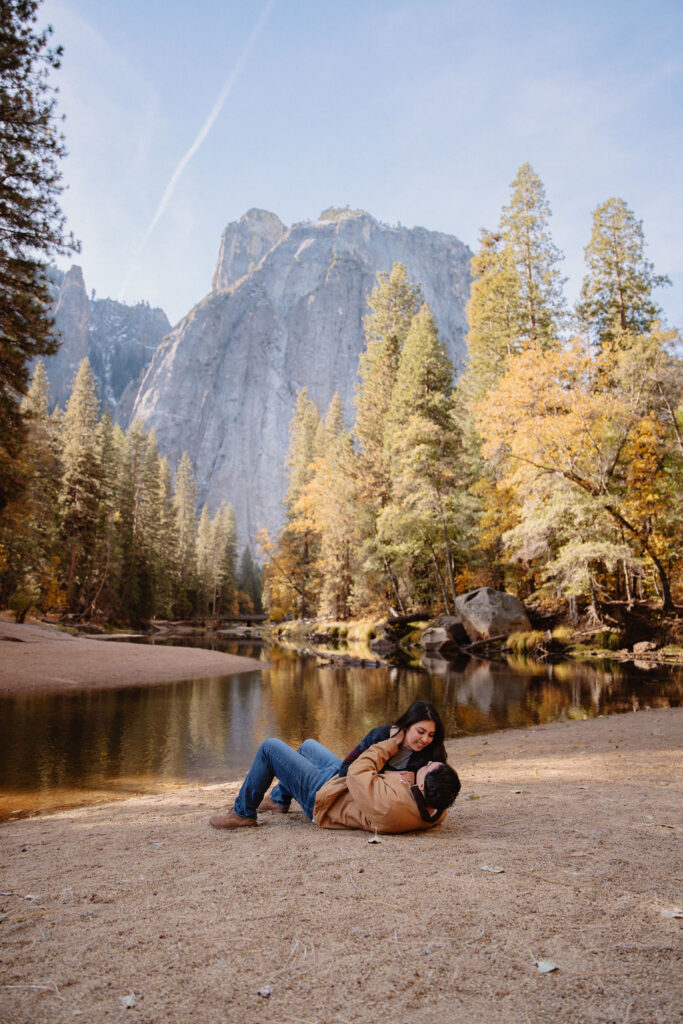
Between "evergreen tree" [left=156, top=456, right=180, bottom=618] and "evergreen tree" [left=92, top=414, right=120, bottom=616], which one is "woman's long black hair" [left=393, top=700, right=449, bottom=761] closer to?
"evergreen tree" [left=92, top=414, right=120, bottom=616]

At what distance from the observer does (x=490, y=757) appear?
6.83m

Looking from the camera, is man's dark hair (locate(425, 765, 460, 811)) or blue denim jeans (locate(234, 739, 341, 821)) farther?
blue denim jeans (locate(234, 739, 341, 821))

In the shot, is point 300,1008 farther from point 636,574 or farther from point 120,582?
point 120,582

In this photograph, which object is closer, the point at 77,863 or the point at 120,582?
the point at 77,863

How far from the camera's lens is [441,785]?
3129mm

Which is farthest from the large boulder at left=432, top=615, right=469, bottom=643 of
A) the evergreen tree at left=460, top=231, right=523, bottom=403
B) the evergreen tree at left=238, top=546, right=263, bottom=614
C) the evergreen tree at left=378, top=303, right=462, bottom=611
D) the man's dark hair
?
the evergreen tree at left=238, top=546, right=263, bottom=614

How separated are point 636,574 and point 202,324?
385 ft

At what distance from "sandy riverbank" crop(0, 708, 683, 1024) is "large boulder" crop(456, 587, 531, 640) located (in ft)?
60.1

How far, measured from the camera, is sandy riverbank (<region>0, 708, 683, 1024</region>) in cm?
171

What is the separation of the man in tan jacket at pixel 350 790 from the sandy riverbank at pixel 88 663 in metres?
10.4

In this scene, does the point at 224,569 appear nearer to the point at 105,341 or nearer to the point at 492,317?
the point at 492,317

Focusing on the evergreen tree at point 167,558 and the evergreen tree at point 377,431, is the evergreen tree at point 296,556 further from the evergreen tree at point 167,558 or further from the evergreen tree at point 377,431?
the evergreen tree at point 167,558

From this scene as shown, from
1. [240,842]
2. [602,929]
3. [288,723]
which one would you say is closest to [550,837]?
[602,929]

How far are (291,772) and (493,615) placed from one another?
63.5 ft
